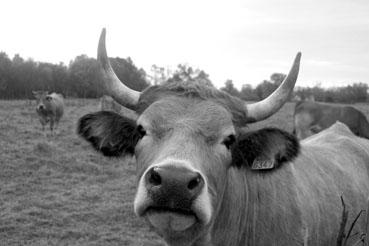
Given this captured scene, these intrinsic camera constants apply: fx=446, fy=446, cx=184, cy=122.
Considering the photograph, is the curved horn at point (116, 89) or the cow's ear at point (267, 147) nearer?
the cow's ear at point (267, 147)

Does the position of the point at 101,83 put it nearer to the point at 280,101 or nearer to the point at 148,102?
the point at 148,102

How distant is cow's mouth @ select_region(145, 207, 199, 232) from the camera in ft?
9.54

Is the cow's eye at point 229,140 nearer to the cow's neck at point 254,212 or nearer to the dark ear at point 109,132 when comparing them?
the cow's neck at point 254,212

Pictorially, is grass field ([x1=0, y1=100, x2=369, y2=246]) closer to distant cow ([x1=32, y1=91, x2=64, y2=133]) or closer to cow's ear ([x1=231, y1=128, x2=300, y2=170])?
cow's ear ([x1=231, y1=128, x2=300, y2=170])

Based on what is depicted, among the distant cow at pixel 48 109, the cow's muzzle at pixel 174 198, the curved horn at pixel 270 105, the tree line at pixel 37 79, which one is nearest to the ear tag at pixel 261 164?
the curved horn at pixel 270 105

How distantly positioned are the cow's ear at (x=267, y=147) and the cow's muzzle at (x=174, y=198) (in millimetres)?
957

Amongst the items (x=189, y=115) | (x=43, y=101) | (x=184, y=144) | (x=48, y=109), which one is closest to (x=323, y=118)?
(x=48, y=109)

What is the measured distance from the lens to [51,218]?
26.2ft

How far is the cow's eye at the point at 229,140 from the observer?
3.54 meters

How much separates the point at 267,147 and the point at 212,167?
772mm

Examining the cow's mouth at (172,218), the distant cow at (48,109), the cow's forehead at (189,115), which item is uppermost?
the cow's forehead at (189,115)

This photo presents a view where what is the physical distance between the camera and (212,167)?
Answer: 333cm

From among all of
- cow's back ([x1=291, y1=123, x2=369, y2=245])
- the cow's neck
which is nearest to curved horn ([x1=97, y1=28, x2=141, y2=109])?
the cow's neck

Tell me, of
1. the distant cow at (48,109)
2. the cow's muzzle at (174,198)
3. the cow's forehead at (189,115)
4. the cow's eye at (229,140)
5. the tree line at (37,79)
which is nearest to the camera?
the cow's muzzle at (174,198)
